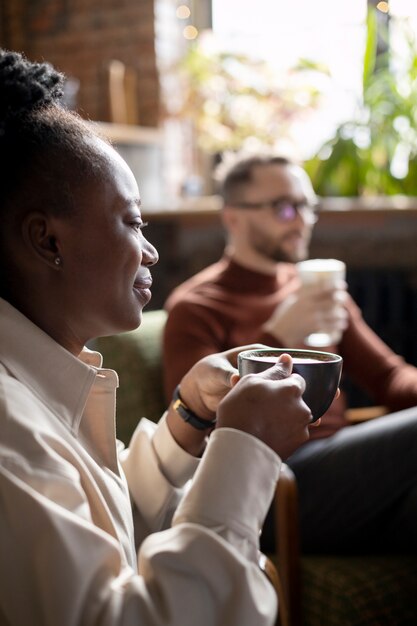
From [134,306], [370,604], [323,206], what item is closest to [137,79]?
[323,206]

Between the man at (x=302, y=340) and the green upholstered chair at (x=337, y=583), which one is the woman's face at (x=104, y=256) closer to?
the green upholstered chair at (x=337, y=583)

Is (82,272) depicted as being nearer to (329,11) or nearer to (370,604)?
(370,604)

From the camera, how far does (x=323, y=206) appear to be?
11.2 feet

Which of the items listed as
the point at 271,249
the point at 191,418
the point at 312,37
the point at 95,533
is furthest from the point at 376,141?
the point at 95,533

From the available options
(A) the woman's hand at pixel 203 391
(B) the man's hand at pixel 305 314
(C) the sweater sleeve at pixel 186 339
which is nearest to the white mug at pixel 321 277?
(B) the man's hand at pixel 305 314

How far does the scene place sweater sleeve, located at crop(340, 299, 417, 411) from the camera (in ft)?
7.90

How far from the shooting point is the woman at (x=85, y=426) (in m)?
0.67

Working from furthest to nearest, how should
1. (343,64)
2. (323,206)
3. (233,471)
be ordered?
(343,64) → (323,206) → (233,471)

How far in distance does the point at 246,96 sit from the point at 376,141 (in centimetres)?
61

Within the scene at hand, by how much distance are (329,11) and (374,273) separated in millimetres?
1353

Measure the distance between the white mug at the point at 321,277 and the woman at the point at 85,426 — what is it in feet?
3.84

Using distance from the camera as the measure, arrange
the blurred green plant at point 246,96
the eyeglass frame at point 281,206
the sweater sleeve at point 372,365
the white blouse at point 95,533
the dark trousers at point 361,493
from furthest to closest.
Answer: the blurred green plant at point 246,96 → the eyeglass frame at point 281,206 → the sweater sleeve at point 372,365 → the dark trousers at point 361,493 → the white blouse at point 95,533

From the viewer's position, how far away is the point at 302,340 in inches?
83.5

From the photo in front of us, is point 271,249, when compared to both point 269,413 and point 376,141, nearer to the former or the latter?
point 376,141
